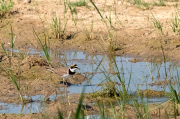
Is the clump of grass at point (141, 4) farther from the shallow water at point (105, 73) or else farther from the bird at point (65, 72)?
the bird at point (65, 72)

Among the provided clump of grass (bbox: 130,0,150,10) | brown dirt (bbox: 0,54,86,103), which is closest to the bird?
brown dirt (bbox: 0,54,86,103)

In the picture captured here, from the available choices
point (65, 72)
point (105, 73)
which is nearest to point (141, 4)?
point (105, 73)

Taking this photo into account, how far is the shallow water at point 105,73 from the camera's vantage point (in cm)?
559

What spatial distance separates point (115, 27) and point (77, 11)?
69.3 inches

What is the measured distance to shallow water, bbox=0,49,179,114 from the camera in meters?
5.59

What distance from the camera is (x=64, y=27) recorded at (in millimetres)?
10070

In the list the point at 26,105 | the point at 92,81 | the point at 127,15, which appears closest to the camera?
the point at 26,105

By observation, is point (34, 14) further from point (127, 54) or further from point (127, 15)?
point (127, 54)

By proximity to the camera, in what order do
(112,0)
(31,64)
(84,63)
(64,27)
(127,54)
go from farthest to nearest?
(112,0)
(64,27)
(127,54)
(84,63)
(31,64)

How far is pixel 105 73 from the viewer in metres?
7.65

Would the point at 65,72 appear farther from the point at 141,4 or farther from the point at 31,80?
the point at 141,4

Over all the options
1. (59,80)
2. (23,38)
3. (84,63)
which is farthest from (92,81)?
(23,38)

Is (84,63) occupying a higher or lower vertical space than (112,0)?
lower

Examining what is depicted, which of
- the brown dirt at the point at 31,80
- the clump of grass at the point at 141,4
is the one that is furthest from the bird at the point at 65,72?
the clump of grass at the point at 141,4
